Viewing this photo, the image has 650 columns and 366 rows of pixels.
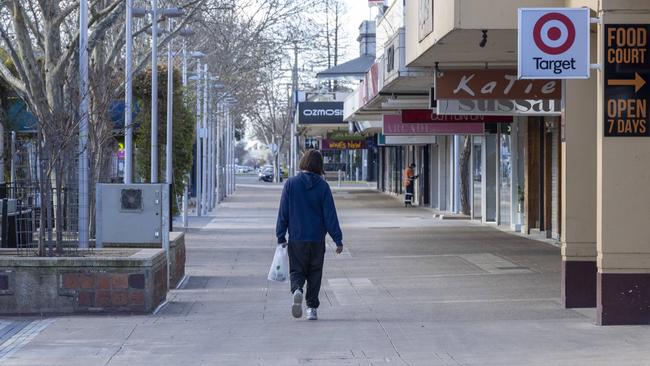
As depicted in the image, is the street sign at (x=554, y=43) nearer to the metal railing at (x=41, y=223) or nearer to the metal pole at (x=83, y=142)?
the metal pole at (x=83, y=142)

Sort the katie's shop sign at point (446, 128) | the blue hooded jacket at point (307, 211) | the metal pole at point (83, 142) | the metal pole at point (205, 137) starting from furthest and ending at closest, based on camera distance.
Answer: the metal pole at point (205, 137) < the katie's shop sign at point (446, 128) < the metal pole at point (83, 142) < the blue hooded jacket at point (307, 211)

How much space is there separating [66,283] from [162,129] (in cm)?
1855

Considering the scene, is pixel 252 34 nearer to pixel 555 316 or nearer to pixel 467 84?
pixel 467 84

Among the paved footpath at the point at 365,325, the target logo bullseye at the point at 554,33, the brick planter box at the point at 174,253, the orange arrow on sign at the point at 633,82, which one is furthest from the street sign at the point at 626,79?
the brick planter box at the point at 174,253

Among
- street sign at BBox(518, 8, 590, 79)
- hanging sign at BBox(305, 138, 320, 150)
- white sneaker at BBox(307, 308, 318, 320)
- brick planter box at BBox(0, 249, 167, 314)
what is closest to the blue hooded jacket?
white sneaker at BBox(307, 308, 318, 320)

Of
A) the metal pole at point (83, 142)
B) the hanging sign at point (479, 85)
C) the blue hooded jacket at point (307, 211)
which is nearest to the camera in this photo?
the blue hooded jacket at point (307, 211)

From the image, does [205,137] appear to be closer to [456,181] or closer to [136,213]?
[456,181]

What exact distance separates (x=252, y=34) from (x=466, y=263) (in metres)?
12.0

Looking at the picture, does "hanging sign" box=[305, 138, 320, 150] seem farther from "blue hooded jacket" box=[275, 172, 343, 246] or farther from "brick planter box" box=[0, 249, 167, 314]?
"blue hooded jacket" box=[275, 172, 343, 246]

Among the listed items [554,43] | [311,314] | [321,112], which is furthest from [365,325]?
[321,112]

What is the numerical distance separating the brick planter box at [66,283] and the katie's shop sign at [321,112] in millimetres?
40779

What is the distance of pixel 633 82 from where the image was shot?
10.8 m

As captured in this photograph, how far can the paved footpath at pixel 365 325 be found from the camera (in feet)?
31.0

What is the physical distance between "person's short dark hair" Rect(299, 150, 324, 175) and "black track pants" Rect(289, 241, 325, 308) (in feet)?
2.61
